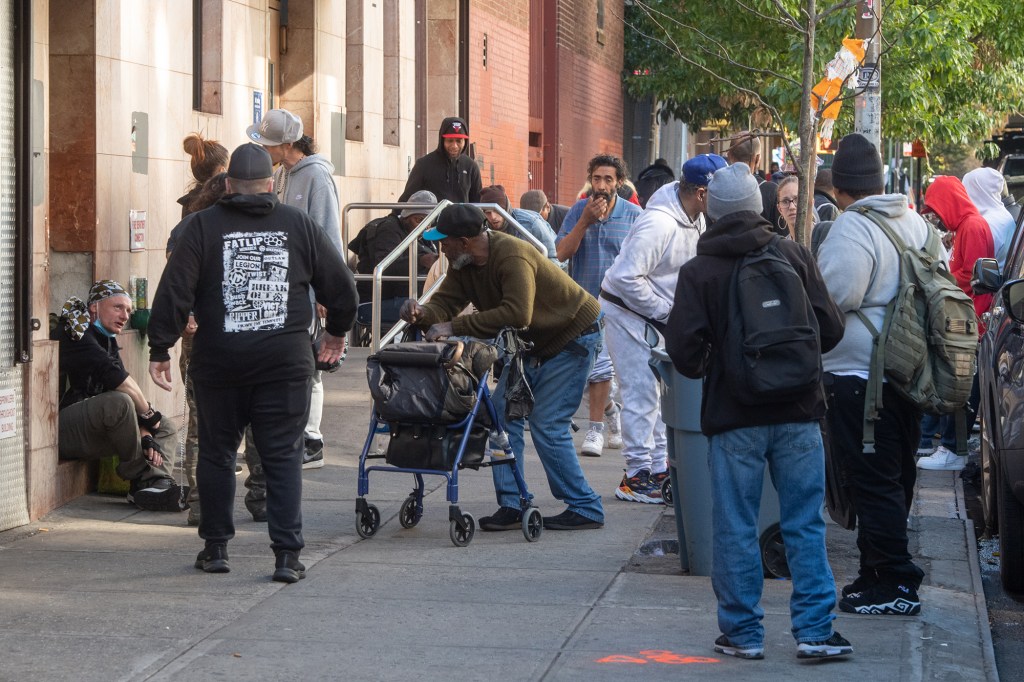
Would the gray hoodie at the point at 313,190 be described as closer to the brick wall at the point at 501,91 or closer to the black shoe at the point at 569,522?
the black shoe at the point at 569,522

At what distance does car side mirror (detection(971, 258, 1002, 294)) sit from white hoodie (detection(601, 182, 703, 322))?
1.52m

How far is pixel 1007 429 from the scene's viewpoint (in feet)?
22.7

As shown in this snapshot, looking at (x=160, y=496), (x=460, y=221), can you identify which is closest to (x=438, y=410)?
(x=460, y=221)

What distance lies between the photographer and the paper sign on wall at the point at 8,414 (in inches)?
301

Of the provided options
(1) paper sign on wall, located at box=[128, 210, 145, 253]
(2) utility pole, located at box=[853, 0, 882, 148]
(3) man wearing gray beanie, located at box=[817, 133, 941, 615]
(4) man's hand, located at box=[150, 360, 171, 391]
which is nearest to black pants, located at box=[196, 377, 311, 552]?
(4) man's hand, located at box=[150, 360, 171, 391]

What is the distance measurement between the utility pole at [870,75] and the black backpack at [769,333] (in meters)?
8.30

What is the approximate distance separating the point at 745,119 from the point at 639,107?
4.13m

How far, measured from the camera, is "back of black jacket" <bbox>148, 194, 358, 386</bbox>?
660 cm

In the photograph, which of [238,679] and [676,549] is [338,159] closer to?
[676,549]

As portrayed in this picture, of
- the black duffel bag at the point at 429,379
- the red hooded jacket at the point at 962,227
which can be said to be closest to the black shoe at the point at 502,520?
the black duffel bag at the point at 429,379

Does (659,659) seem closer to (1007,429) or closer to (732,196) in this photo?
(732,196)

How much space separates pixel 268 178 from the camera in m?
6.79

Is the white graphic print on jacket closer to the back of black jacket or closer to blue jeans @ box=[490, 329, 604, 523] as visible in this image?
the back of black jacket

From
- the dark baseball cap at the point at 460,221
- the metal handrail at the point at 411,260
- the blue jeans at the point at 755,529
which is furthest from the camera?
the metal handrail at the point at 411,260
